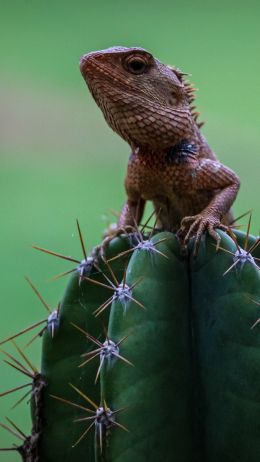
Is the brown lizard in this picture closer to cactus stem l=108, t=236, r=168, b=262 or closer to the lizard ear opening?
the lizard ear opening

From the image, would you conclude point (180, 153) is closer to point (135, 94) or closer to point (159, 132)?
point (159, 132)

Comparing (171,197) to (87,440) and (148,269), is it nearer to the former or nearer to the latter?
(148,269)

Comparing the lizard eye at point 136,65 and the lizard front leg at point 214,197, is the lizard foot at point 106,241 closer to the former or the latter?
the lizard front leg at point 214,197

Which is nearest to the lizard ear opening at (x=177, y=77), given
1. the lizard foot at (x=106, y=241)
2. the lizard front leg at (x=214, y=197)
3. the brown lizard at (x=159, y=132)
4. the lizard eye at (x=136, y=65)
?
the brown lizard at (x=159, y=132)

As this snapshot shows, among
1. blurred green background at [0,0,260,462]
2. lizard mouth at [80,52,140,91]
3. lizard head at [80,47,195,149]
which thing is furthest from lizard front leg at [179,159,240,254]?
blurred green background at [0,0,260,462]

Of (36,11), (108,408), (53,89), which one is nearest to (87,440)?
(108,408)

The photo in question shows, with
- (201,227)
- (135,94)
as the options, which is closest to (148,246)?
(201,227)
